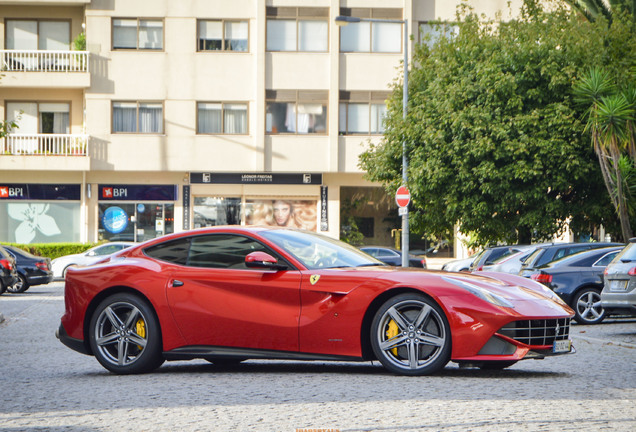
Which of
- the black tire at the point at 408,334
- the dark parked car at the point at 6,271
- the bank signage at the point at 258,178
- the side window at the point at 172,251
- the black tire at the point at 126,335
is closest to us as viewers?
the black tire at the point at 408,334

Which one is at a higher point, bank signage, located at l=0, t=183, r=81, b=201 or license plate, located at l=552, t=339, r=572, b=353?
bank signage, located at l=0, t=183, r=81, b=201

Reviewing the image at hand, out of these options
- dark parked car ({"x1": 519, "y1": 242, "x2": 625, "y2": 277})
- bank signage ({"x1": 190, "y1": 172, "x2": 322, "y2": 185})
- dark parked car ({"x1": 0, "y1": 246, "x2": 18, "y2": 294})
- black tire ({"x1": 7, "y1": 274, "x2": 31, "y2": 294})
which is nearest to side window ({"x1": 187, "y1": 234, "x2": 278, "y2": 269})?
dark parked car ({"x1": 519, "y1": 242, "x2": 625, "y2": 277})

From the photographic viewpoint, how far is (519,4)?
43.6 meters

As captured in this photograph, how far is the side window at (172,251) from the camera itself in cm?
960

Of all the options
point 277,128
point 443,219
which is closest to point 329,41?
point 277,128

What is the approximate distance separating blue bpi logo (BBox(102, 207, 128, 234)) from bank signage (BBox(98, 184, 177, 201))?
19.7 inches

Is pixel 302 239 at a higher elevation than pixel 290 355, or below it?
higher

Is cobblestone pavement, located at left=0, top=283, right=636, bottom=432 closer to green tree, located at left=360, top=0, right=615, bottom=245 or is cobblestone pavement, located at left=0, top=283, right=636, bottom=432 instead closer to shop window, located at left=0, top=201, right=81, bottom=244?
green tree, located at left=360, top=0, right=615, bottom=245

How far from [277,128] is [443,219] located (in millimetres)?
13584

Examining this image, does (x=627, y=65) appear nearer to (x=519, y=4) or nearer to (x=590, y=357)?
(x=519, y=4)

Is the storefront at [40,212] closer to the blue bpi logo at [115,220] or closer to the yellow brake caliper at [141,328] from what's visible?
the blue bpi logo at [115,220]

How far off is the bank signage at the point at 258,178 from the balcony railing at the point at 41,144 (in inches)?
200

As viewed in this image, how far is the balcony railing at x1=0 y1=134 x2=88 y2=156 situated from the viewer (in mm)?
43219

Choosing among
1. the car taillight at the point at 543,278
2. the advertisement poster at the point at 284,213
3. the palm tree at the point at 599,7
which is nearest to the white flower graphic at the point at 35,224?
the advertisement poster at the point at 284,213
